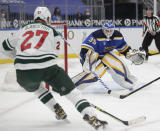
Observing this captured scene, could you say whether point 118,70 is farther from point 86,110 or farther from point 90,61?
point 86,110

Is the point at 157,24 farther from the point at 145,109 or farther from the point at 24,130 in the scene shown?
the point at 24,130

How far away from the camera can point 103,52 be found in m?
3.66

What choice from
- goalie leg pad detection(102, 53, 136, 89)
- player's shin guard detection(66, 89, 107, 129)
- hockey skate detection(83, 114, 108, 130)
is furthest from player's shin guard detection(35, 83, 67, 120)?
goalie leg pad detection(102, 53, 136, 89)

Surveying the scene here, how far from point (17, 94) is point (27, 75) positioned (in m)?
1.52

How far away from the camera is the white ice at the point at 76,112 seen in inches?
100.0

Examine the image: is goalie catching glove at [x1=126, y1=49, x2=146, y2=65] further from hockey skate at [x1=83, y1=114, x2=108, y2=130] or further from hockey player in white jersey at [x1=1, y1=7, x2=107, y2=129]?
hockey skate at [x1=83, y1=114, x2=108, y2=130]

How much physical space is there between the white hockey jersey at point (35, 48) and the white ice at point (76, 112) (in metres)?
0.47

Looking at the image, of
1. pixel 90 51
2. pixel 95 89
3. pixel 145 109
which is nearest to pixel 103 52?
pixel 90 51

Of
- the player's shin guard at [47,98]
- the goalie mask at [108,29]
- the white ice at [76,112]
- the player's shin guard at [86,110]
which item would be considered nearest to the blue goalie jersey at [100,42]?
the goalie mask at [108,29]

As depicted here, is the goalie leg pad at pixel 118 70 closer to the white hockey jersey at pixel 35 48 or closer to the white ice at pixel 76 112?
the white ice at pixel 76 112

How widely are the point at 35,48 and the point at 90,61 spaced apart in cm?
127

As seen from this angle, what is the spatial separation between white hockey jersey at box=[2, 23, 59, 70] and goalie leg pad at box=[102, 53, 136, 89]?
131 cm

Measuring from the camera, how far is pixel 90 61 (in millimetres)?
3568

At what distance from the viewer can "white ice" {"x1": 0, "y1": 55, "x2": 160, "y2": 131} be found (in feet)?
8.33
